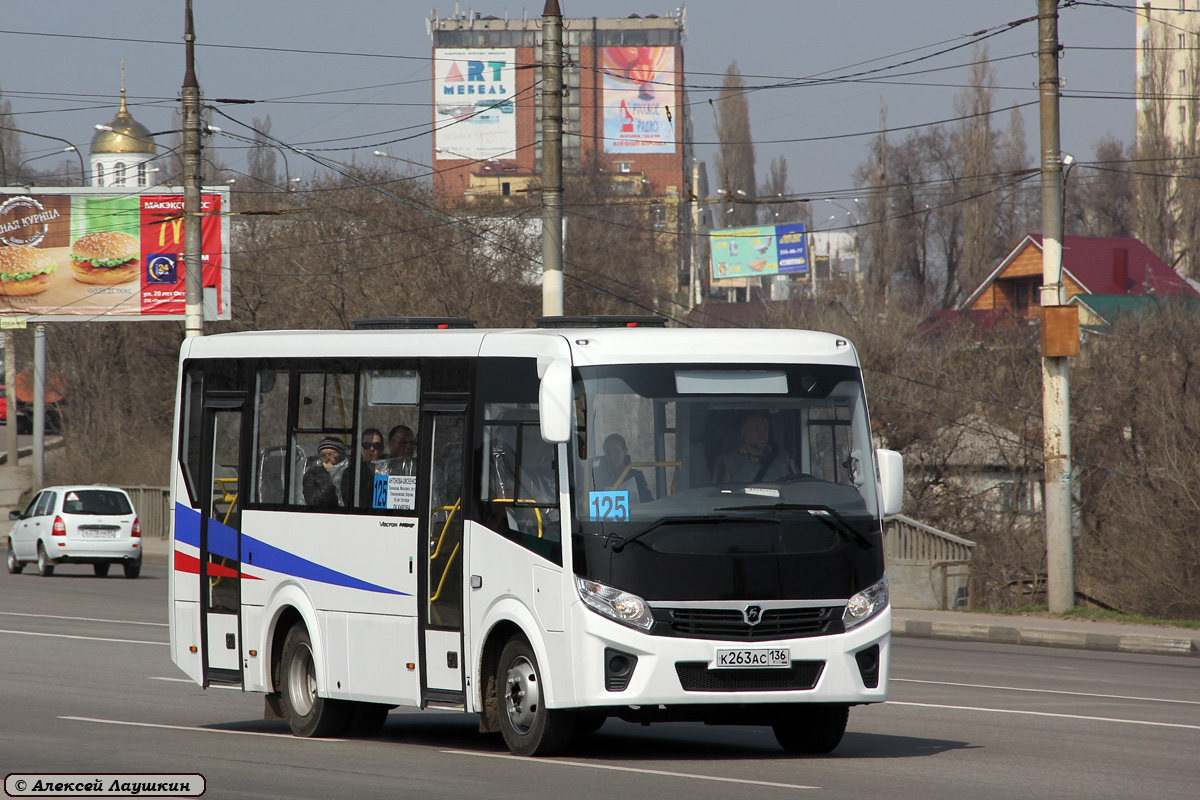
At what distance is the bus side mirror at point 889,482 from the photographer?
9.81m

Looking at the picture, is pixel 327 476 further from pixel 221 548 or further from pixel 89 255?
pixel 89 255

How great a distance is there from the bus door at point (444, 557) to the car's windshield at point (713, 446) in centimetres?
114

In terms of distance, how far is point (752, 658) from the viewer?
9.27 m

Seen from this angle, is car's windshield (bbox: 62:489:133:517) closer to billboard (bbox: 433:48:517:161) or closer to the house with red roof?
the house with red roof

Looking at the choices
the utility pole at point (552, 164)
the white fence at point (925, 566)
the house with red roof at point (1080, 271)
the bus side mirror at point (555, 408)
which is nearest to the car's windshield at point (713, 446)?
the bus side mirror at point (555, 408)

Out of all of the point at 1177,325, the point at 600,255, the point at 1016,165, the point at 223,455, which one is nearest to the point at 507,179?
the point at 1016,165

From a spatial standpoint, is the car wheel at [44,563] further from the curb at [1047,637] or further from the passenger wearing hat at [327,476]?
the passenger wearing hat at [327,476]

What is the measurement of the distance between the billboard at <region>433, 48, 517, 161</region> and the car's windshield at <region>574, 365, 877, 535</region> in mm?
130448

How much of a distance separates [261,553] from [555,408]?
3274mm

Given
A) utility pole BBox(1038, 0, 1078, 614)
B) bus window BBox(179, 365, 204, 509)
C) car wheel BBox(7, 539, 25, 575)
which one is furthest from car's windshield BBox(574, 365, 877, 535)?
car wheel BBox(7, 539, 25, 575)

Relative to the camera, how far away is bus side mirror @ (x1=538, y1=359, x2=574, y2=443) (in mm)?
9273

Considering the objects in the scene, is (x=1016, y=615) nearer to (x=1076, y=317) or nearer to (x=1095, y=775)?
(x=1076, y=317)

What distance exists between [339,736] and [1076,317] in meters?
13.4

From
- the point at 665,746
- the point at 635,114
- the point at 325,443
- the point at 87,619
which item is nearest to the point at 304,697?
the point at 325,443
